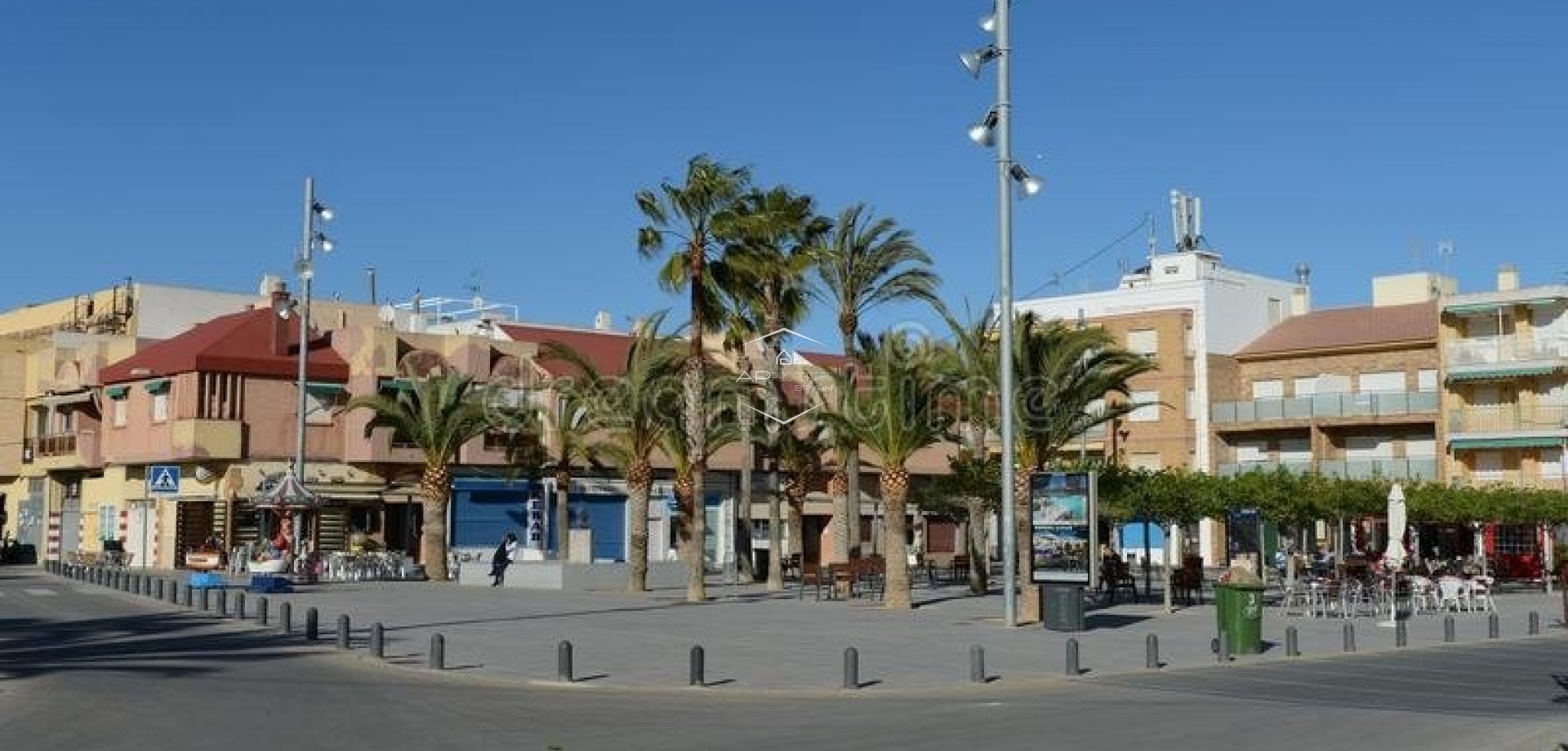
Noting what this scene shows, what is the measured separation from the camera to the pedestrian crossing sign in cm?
5166

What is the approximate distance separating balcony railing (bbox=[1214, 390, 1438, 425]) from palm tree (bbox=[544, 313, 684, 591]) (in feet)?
110

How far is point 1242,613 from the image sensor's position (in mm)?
22688

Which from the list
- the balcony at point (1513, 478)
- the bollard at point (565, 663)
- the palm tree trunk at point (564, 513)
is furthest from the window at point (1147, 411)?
the bollard at point (565, 663)

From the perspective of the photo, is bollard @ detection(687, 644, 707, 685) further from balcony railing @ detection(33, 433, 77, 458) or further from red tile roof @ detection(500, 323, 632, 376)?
balcony railing @ detection(33, 433, 77, 458)

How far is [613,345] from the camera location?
2557 inches

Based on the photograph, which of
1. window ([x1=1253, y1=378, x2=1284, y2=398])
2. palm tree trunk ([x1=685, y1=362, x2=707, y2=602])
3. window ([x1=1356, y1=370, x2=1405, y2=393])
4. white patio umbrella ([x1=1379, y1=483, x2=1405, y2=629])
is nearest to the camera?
white patio umbrella ([x1=1379, y1=483, x2=1405, y2=629])

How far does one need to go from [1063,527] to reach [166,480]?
34.9m

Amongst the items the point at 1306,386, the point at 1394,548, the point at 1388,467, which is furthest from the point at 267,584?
the point at 1306,386

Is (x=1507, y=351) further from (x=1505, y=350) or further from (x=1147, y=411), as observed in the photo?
(x=1147, y=411)

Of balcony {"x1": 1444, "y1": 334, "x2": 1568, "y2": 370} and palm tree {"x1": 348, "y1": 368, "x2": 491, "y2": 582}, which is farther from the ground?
balcony {"x1": 1444, "y1": 334, "x2": 1568, "y2": 370}

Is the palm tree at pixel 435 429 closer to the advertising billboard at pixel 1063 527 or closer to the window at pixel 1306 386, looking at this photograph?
the advertising billboard at pixel 1063 527

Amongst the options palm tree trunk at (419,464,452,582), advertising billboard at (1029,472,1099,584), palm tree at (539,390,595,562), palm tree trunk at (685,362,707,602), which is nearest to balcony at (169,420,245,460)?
palm tree trunk at (419,464,452,582)

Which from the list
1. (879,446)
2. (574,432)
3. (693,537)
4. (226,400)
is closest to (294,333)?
(226,400)

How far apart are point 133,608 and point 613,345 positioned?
35.1 meters
